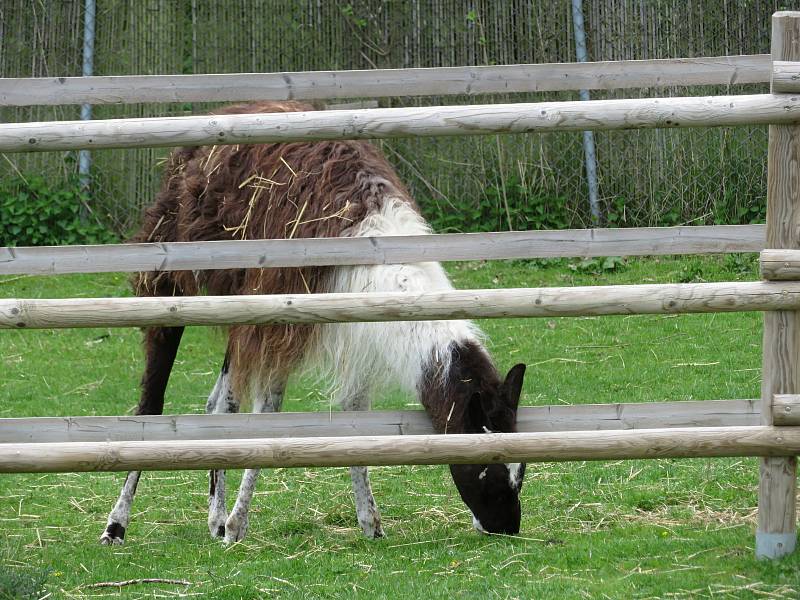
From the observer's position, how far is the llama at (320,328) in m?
5.04

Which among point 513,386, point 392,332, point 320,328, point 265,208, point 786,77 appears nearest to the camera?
point 786,77

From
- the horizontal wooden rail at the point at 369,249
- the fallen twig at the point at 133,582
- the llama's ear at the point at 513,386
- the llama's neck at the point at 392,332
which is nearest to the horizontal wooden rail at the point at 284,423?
the fallen twig at the point at 133,582

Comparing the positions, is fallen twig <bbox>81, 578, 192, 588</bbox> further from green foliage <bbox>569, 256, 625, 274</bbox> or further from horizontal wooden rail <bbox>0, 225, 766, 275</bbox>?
green foliage <bbox>569, 256, 625, 274</bbox>

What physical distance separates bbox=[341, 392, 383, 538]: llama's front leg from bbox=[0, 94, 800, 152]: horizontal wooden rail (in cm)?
224

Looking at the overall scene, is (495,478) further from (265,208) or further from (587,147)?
(587,147)

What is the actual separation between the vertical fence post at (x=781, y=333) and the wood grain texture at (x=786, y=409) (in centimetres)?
3

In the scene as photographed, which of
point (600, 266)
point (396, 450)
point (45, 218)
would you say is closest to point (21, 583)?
point (396, 450)

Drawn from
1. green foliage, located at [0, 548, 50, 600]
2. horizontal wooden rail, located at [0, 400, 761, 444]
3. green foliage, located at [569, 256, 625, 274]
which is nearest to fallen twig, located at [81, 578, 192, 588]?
green foliage, located at [0, 548, 50, 600]

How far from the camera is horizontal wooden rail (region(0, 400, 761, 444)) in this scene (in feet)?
13.7

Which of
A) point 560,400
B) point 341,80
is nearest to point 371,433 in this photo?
point 341,80

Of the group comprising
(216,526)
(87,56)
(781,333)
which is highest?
(87,56)

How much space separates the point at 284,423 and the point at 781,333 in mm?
1786

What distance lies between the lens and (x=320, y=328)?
18.3 ft

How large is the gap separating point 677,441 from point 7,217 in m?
9.01
